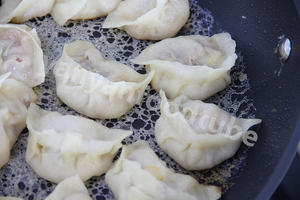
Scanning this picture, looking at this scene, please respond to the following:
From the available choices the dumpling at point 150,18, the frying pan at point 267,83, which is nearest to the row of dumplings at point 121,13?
the dumpling at point 150,18

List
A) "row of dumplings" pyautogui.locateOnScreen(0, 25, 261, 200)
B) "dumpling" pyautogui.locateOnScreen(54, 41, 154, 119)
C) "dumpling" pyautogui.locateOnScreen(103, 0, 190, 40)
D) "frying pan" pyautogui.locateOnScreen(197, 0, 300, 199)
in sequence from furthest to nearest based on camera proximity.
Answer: "dumpling" pyautogui.locateOnScreen(103, 0, 190, 40) → "dumpling" pyautogui.locateOnScreen(54, 41, 154, 119) → "row of dumplings" pyautogui.locateOnScreen(0, 25, 261, 200) → "frying pan" pyautogui.locateOnScreen(197, 0, 300, 199)

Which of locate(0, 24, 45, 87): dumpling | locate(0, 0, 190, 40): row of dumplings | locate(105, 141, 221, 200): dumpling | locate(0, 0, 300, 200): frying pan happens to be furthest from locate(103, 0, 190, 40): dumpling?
locate(105, 141, 221, 200): dumpling

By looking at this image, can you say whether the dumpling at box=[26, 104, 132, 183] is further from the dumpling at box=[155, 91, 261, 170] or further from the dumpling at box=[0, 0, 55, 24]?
the dumpling at box=[0, 0, 55, 24]

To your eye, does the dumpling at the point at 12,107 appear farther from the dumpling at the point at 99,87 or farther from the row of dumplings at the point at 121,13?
the row of dumplings at the point at 121,13

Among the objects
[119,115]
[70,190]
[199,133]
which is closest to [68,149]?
[70,190]

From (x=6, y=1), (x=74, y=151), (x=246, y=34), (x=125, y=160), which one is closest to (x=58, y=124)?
(x=74, y=151)

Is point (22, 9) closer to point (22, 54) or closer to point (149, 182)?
point (22, 54)

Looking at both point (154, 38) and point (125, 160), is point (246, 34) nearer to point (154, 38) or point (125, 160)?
point (154, 38)
